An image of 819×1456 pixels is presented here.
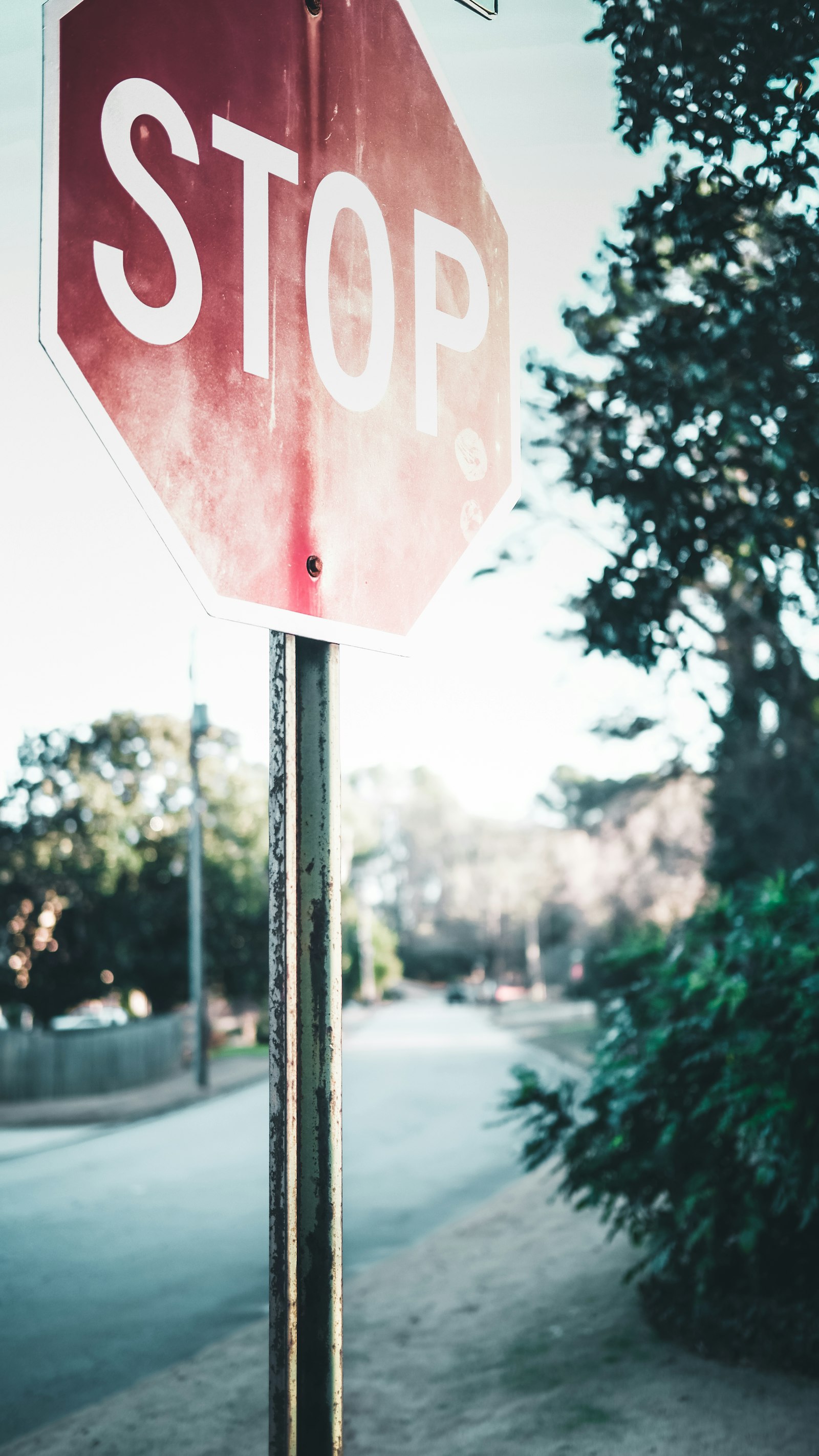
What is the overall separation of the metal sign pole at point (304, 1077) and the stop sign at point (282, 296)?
0.61 feet

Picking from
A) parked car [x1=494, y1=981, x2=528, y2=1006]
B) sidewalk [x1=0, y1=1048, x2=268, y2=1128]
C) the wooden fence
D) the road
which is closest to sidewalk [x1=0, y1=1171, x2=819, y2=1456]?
the road

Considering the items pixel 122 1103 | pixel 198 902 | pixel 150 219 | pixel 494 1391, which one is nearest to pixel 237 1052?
pixel 198 902

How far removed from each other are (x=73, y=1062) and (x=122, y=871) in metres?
6.22

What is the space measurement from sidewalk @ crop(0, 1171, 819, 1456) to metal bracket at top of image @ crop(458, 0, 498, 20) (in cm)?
447

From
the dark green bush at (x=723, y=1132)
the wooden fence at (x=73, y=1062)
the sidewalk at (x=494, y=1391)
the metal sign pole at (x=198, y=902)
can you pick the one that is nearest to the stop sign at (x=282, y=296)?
the dark green bush at (x=723, y=1132)

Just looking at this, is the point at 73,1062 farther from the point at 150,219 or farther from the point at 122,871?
the point at 150,219

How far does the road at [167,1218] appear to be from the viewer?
6551mm

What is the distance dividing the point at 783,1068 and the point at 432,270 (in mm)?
3835

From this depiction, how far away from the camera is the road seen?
258 inches

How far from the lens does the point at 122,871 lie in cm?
2816

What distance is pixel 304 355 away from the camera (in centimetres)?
148

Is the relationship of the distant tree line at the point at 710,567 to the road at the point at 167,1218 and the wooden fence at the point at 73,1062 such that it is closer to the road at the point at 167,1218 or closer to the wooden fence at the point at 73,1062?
the road at the point at 167,1218

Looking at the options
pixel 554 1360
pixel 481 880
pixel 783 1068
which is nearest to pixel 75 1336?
pixel 554 1360

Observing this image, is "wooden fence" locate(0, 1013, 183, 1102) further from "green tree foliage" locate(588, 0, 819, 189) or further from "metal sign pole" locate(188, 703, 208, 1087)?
"green tree foliage" locate(588, 0, 819, 189)
